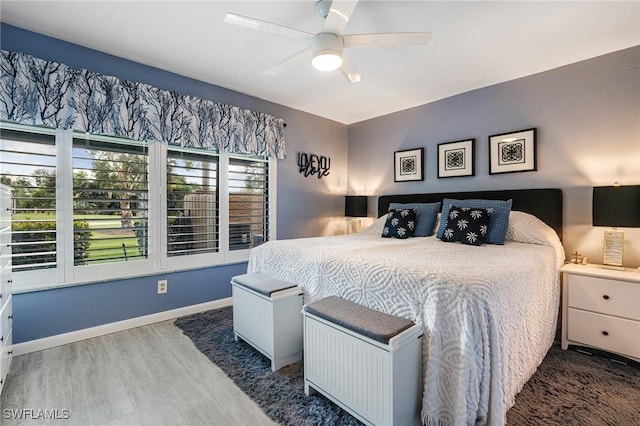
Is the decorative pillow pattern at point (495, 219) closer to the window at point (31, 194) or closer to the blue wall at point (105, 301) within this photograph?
the blue wall at point (105, 301)

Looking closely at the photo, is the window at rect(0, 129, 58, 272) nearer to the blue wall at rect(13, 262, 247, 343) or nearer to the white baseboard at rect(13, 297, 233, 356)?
the blue wall at rect(13, 262, 247, 343)

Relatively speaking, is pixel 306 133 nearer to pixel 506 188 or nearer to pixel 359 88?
pixel 359 88

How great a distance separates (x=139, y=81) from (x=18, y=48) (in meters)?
0.79

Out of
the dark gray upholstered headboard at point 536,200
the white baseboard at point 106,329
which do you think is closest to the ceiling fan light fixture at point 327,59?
the dark gray upholstered headboard at point 536,200

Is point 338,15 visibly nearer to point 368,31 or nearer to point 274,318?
point 368,31

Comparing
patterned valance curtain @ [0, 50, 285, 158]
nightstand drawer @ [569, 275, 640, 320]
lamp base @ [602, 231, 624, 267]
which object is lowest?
nightstand drawer @ [569, 275, 640, 320]

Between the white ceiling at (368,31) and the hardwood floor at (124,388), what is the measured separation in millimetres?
2451

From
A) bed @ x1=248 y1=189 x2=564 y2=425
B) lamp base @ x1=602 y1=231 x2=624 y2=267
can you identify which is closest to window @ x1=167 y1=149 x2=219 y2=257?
bed @ x1=248 y1=189 x2=564 y2=425

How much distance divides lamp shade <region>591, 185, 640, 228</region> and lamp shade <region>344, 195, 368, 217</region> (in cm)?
251

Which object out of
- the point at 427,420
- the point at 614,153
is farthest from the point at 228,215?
the point at 614,153

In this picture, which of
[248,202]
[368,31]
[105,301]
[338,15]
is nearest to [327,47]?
[338,15]

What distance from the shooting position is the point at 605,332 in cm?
215

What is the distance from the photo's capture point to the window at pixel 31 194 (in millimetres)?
2207

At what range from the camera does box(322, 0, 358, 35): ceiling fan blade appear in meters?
1.59
